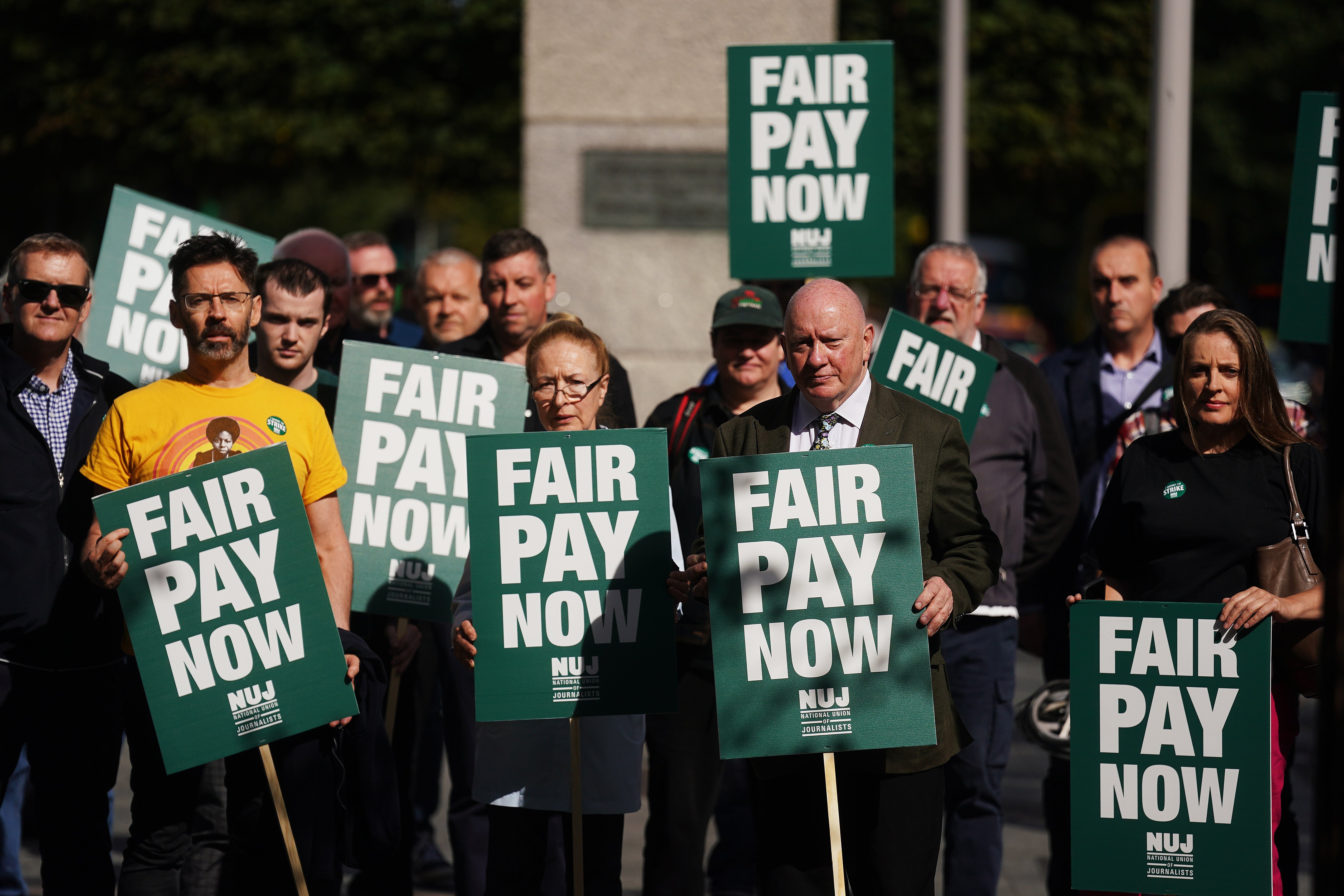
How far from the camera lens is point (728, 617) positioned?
4.04m

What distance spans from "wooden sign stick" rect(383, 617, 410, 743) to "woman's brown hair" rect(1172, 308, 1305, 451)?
8.56ft

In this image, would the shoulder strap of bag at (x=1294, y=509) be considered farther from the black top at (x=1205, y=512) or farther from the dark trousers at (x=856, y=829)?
the dark trousers at (x=856, y=829)

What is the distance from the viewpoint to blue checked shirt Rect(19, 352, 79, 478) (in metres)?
4.86

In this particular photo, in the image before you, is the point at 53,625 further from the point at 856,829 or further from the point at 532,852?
the point at 856,829

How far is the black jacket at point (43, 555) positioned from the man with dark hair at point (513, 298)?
1672mm

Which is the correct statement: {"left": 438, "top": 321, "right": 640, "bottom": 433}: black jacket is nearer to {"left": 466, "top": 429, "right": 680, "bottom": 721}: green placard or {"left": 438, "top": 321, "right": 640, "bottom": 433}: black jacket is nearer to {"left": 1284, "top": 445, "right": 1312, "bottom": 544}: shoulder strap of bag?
{"left": 466, "top": 429, "right": 680, "bottom": 721}: green placard

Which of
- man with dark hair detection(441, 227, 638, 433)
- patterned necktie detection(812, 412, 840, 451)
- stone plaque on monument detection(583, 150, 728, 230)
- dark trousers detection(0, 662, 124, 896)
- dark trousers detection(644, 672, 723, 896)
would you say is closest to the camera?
patterned necktie detection(812, 412, 840, 451)

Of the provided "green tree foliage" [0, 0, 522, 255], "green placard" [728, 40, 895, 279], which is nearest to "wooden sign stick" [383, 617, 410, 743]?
"green placard" [728, 40, 895, 279]

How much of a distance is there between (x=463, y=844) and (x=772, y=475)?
7.48 ft

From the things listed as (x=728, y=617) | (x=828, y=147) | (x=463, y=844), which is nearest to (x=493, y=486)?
(x=728, y=617)

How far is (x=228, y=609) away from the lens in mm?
4305

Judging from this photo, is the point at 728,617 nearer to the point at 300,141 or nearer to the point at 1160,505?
the point at 1160,505

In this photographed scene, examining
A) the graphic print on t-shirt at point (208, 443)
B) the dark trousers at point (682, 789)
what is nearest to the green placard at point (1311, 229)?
the dark trousers at point (682, 789)

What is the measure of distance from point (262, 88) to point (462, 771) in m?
12.0
